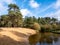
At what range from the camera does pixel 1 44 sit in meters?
23.7

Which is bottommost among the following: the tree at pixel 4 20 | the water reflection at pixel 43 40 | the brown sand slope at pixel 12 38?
the water reflection at pixel 43 40

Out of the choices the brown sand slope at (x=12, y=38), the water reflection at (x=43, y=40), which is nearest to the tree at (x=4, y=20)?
the brown sand slope at (x=12, y=38)

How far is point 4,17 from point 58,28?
110ft

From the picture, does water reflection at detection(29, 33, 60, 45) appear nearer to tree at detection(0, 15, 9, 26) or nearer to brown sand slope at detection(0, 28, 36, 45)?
brown sand slope at detection(0, 28, 36, 45)

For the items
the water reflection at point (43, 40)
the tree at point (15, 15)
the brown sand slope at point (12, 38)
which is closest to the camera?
the brown sand slope at point (12, 38)

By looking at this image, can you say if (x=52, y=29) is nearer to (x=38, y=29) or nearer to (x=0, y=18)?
(x=38, y=29)

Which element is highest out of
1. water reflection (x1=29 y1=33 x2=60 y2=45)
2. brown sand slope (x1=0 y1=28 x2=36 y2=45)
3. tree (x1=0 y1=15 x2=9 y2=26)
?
tree (x1=0 y1=15 x2=9 y2=26)

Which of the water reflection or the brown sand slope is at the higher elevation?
the brown sand slope

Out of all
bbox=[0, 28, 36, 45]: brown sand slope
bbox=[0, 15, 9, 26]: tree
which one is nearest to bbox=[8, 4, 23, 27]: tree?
bbox=[0, 15, 9, 26]: tree

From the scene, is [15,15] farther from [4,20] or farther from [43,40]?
[43,40]

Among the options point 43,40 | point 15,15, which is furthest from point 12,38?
point 15,15

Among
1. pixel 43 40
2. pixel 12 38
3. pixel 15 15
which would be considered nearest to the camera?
pixel 12 38

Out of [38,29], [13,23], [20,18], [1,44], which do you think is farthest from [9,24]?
[1,44]

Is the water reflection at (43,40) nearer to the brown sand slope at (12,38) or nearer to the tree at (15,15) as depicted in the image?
the brown sand slope at (12,38)
